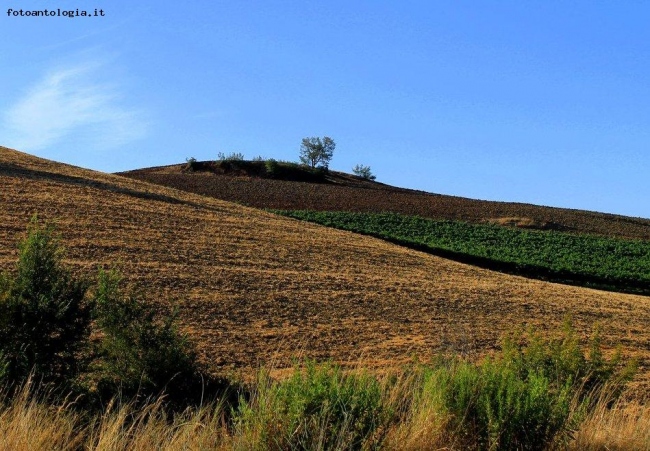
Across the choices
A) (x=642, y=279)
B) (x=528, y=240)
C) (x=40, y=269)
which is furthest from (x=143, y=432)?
(x=528, y=240)

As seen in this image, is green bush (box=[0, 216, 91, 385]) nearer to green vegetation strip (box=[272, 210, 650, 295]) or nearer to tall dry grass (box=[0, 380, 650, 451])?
tall dry grass (box=[0, 380, 650, 451])

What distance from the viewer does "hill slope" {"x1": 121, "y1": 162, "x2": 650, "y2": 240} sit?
4744 centimetres

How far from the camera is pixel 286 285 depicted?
20.2 meters

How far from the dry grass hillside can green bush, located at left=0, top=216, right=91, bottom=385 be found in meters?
2.93

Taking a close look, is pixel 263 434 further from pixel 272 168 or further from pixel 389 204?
pixel 272 168

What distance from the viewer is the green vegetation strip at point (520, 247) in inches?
1359

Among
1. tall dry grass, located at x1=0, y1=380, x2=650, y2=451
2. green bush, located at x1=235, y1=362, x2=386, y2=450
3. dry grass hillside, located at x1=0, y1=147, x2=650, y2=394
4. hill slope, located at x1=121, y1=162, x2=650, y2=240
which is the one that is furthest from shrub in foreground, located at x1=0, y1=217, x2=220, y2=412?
hill slope, located at x1=121, y1=162, x2=650, y2=240

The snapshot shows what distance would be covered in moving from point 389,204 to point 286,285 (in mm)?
31599

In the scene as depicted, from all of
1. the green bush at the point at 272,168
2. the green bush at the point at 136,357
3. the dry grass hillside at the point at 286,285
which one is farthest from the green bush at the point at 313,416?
the green bush at the point at 272,168

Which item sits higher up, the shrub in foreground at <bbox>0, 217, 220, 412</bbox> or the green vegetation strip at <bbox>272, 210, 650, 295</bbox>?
the green vegetation strip at <bbox>272, 210, 650, 295</bbox>

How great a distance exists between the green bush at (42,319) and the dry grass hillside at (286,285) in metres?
2.93

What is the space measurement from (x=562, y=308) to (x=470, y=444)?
16139 millimetres

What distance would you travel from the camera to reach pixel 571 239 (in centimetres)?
4491

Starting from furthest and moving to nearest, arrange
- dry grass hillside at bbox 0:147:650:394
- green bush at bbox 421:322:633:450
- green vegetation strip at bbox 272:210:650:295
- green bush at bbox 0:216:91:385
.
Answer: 1. green vegetation strip at bbox 272:210:650:295
2. dry grass hillside at bbox 0:147:650:394
3. green bush at bbox 0:216:91:385
4. green bush at bbox 421:322:633:450
